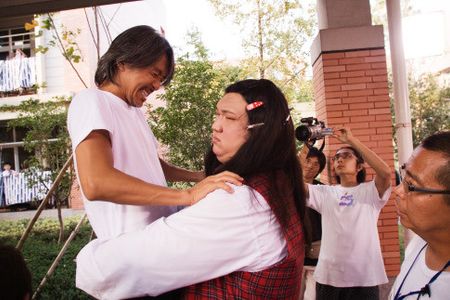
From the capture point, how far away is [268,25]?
34.7 ft

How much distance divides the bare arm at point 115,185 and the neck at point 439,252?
30.7 inches

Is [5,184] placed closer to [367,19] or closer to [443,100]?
[367,19]

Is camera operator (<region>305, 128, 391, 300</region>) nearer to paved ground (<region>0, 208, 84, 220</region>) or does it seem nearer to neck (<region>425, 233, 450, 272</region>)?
neck (<region>425, 233, 450, 272</region>)

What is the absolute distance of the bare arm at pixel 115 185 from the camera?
5.14 feet

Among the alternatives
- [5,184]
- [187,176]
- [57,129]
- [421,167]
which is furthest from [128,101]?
[5,184]

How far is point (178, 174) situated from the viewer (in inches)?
102

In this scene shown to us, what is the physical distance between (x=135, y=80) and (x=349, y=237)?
2.47 meters

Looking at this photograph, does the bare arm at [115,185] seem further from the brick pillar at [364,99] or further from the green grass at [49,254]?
the brick pillar at [364,99]

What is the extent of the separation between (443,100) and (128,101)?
1575cm

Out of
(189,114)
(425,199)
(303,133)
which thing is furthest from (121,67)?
(189,114)

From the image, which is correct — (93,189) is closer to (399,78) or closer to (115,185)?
(115,185)

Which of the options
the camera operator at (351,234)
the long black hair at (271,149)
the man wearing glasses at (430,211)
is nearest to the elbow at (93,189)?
the long black hair at (271,149)

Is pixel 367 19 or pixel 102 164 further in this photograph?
pixel 367 19

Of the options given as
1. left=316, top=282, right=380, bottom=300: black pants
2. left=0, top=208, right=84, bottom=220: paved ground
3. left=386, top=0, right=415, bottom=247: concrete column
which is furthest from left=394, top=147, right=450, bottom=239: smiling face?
left=0, top=208, right=84, bottom=220: paved ground
